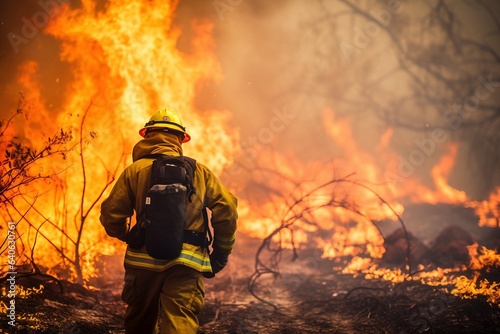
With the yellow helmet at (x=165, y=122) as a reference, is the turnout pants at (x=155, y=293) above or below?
below

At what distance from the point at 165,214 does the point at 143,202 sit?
1.14ft

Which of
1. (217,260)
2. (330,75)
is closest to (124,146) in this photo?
(217,260)

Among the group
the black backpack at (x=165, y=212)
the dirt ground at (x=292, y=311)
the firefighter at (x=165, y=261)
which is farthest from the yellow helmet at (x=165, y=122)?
the dirt ground at (x=292, y=311)

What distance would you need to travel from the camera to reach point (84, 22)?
22.0 feet

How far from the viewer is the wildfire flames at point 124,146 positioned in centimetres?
600

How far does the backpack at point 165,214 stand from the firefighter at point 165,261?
0.45 ft

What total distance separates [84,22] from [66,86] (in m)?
1.21

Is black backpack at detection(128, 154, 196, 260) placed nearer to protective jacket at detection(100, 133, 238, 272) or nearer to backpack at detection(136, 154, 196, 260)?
backpack at detection(136, 154, 196, 260)

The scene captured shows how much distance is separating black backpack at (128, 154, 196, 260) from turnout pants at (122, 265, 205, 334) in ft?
0.71

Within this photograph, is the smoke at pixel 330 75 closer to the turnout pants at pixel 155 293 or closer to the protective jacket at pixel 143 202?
the protective jacket at pixel 143 202

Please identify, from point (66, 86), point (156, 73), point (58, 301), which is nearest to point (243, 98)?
point (156, 73)

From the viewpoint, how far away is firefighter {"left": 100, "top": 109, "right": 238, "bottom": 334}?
2.87 metres

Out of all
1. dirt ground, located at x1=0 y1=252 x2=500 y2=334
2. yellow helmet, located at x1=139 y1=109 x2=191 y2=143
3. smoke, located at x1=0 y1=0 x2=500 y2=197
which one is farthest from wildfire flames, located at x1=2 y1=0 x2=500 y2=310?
yellow helmet, located at x1=139 y1=109 x2=191 y2=143

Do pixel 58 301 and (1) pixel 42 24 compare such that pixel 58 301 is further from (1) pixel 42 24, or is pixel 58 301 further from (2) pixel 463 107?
(2) pixel 463 107
